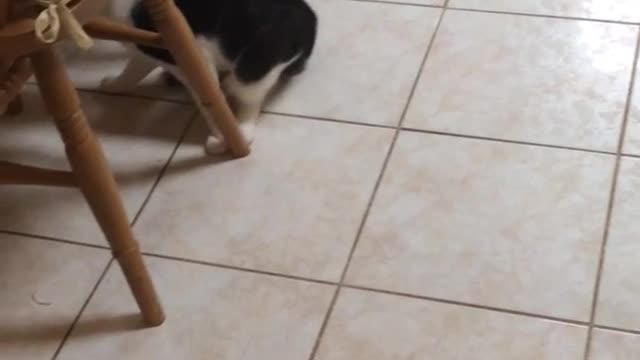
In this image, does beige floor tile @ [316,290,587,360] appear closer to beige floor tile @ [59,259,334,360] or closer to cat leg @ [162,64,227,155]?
beige floor tile @ [59,259,334,360]

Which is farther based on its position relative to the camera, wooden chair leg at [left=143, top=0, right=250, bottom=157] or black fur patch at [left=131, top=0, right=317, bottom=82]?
black fur patch at [left=131, top=0, right=317, bottom=82]

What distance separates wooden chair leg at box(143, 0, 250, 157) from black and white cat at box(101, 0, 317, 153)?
0.09 feet

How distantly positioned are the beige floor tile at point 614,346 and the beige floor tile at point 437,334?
17 millimetres

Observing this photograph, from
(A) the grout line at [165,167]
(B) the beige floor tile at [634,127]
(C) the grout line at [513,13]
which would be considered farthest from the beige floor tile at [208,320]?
(C) the grout line at [513,13]

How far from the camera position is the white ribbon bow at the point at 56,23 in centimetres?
107

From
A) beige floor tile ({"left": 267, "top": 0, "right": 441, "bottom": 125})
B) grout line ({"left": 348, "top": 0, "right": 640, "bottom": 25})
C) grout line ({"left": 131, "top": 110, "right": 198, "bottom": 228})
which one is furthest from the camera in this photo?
grout line ({"left": 348, "top": 0, "right": 640, "bottom": 25})

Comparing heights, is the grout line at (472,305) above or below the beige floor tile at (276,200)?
below

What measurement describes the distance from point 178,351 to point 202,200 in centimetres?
27

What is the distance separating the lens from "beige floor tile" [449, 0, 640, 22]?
1.79 meters

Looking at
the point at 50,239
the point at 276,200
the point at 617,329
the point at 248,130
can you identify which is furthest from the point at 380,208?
the point at 50,239

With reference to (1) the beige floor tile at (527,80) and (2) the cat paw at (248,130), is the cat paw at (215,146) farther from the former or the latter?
(1) the beige floor tile at (527,80)

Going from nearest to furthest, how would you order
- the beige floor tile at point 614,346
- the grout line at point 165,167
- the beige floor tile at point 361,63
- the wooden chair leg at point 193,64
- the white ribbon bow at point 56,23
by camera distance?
the white ribbon bow at point 56,23
the beige floor tile at point 614,346
the wooden chair leg at point 193,64
the grout line at point 165,167
the beige floor tile at point 361,63

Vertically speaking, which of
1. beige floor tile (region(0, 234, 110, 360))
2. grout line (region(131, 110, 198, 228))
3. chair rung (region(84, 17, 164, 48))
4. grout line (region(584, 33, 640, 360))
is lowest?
grout line (region(584, 33, 640, 360))

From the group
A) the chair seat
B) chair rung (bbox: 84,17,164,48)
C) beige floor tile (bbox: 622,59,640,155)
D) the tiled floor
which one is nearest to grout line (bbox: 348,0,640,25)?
the tiled floor
